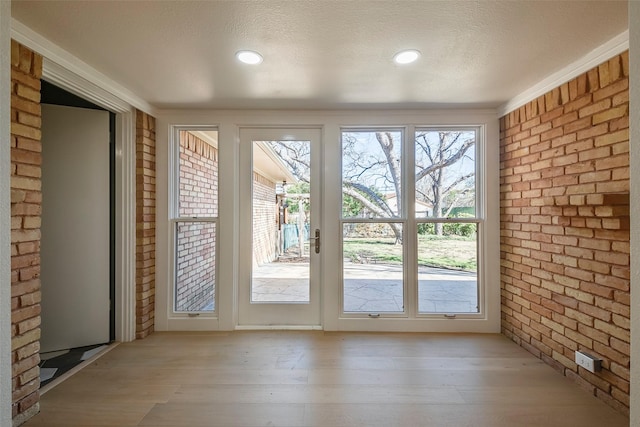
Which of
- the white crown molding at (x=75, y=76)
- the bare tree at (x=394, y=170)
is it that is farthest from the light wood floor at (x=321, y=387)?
the white crown molding at (x=75, y=76)

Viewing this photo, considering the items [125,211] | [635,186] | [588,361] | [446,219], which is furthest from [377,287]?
[125,211]

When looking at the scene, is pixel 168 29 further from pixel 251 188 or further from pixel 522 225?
pixel 522 225

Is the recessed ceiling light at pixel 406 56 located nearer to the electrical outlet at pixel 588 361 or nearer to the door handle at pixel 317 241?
the door handle at pixel 317 241

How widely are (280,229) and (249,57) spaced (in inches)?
64.3

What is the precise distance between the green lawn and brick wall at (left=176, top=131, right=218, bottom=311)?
4.60 ft

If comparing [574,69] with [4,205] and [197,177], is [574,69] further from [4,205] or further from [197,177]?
[197,177]

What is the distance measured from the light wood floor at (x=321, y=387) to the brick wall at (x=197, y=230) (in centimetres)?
49

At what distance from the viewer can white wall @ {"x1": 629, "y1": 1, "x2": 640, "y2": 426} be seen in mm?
817

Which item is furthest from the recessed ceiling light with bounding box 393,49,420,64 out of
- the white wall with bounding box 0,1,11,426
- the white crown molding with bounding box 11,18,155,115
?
the white crown molding with bounding box 11,18,155,115

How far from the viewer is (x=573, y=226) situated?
83.1 inches

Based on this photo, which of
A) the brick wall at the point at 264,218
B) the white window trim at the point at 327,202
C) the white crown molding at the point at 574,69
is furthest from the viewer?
the brick wall at the point at 264,218

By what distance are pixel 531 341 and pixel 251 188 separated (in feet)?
9.39

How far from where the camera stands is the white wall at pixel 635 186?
0.82 m

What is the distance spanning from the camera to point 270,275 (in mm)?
3076
